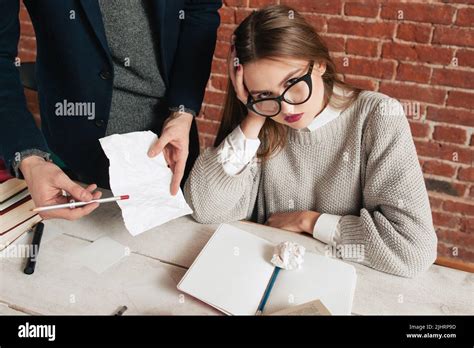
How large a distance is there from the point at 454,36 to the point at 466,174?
65 centimetres

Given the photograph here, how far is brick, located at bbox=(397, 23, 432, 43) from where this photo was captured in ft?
6.04

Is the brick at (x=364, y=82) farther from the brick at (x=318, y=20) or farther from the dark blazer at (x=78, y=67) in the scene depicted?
the dark blazer at (x=78, y=67)

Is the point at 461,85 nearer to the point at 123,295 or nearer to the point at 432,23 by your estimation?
the point at 432,23

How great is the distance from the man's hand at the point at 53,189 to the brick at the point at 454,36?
5.30ft

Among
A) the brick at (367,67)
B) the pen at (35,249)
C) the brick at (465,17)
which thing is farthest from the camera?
the brick at (367,67)

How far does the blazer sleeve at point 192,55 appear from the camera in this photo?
3.85ft

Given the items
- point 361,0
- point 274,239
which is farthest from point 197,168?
point 361,0

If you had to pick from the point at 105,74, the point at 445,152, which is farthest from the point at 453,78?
the point at 105,74

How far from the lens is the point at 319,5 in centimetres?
195

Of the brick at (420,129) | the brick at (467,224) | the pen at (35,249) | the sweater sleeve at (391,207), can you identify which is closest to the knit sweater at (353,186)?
the sweater sleeve at (391,207)

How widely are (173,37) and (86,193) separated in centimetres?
52

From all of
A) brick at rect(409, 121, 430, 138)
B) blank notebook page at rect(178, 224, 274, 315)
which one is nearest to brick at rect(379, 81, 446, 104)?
brick at rect(409, 121, 430, 138)

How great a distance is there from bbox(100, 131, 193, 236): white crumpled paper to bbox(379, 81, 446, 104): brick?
1.39m

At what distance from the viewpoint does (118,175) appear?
0.91m
